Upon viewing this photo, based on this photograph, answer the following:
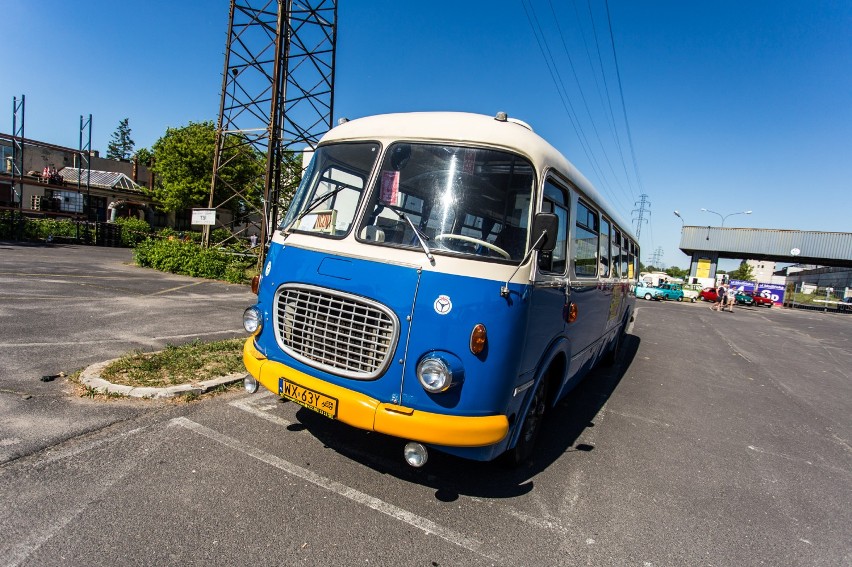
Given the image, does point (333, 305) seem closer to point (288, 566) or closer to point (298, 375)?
point (298, 375)

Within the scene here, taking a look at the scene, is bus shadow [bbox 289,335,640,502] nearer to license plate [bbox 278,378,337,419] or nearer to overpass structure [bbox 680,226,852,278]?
license plate [bbox 278,378,337,419]

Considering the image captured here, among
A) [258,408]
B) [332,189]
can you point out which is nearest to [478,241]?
[332,189]

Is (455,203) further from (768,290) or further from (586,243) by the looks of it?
→ (768,290)

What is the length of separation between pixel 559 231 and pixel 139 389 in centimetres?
438

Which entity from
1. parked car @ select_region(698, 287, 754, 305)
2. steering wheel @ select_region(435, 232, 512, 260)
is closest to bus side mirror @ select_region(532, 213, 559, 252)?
steering wheel @ select_region(435, 232, 512, 260)

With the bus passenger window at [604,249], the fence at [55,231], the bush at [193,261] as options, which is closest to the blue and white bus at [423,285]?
the bus passenger window at [604,249]

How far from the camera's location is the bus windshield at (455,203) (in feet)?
10.7

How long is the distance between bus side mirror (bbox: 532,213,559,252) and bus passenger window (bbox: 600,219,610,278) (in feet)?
9.31

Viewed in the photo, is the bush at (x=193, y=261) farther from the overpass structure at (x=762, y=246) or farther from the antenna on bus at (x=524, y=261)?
the overpass structure at (x=762, y=246)

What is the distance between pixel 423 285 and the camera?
10.1 feet

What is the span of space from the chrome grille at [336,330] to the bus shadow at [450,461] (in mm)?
1004

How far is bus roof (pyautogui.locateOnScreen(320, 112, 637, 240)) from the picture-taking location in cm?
340

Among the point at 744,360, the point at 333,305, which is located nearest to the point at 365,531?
the point at 333,305

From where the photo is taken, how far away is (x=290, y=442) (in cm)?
398
